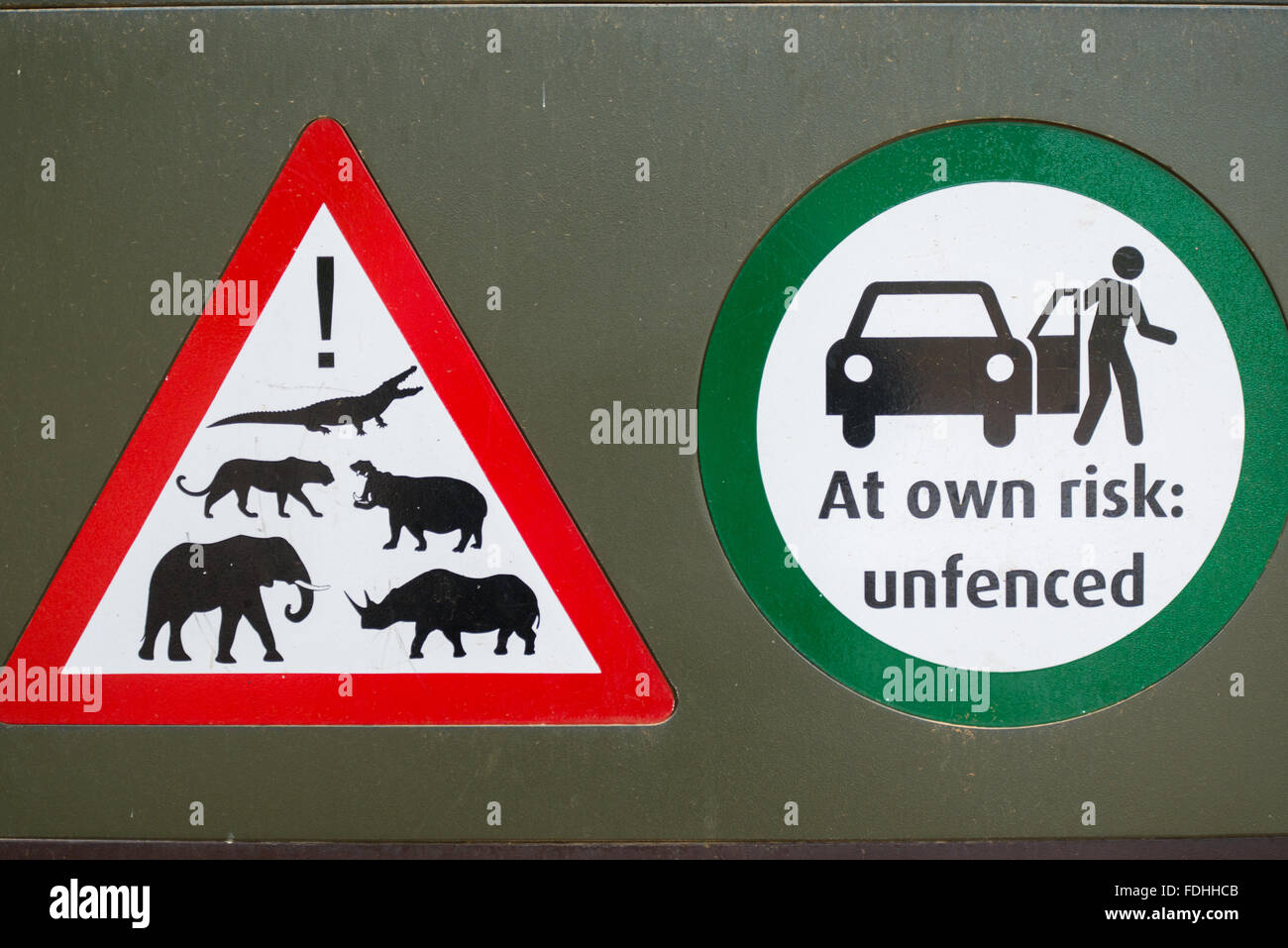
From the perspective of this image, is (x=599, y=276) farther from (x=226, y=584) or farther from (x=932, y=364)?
(x=226, y=584)

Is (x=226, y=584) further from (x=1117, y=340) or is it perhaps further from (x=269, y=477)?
(x=1117, y=340)

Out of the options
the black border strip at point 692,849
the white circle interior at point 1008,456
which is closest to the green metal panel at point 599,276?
the black border strip at point 692,849

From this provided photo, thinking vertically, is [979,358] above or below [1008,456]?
above

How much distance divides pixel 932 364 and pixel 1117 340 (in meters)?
0.35

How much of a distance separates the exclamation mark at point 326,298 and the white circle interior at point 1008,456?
2.72 feet

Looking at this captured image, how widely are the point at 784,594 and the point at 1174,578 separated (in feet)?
2.39

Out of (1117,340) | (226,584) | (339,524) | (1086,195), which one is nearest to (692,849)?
(339,524)

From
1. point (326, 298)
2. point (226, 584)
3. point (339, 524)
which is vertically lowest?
point (226, 584)

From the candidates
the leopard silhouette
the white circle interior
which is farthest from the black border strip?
the leopard silhouette

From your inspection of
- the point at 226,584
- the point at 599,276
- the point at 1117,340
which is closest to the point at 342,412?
the point at 226,584

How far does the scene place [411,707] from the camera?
172 cm

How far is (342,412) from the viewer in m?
1.70

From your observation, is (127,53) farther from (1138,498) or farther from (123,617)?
(1138,498)

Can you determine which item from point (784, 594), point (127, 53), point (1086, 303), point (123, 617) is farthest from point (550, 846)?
point (127, 53)
